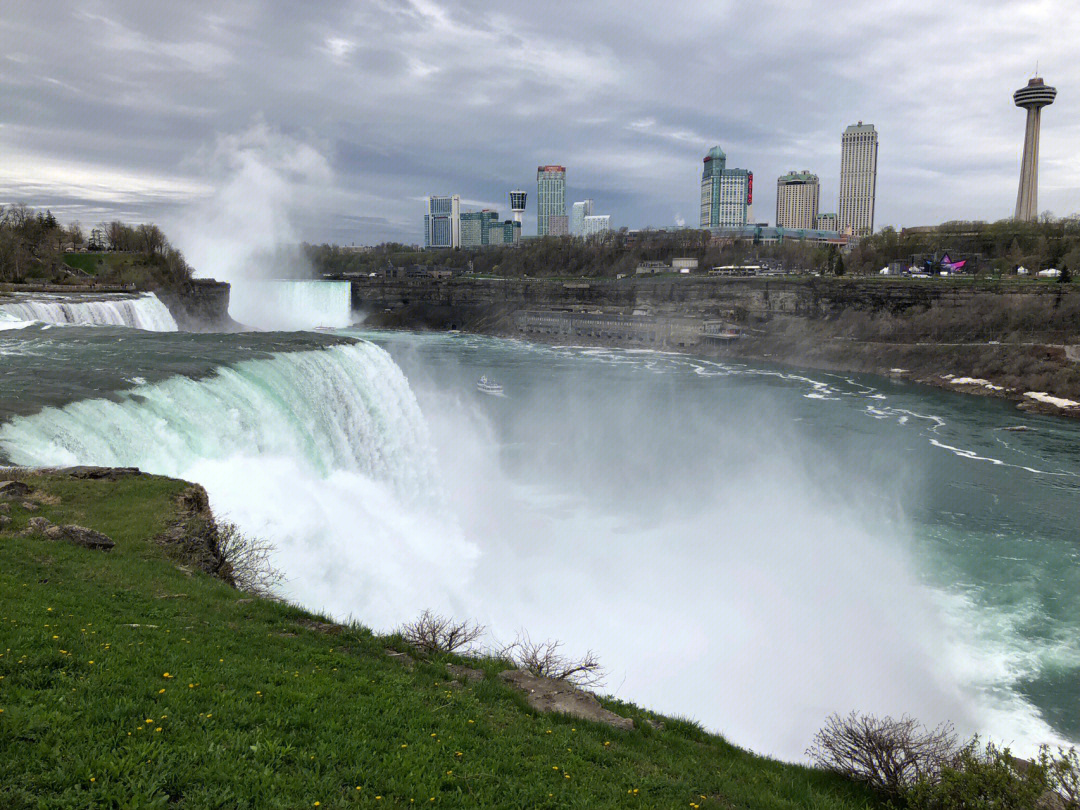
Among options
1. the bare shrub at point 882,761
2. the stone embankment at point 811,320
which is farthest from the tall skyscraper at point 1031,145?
the bare shrub at point 882,761

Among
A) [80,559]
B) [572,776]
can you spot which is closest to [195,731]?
[572,776]

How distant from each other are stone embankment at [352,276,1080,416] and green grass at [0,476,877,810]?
53.4 m

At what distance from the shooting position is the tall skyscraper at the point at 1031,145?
455 ft

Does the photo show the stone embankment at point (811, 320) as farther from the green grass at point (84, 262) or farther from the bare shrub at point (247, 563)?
the bare shrub at point (247, 563)

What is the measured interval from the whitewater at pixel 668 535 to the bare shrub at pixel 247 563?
2.73 feet

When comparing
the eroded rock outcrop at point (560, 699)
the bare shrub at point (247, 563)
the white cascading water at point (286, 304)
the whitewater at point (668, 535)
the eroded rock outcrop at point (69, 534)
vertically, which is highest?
the white cascading water at point (286, 304)

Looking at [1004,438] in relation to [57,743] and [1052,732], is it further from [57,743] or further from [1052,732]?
[57,743]

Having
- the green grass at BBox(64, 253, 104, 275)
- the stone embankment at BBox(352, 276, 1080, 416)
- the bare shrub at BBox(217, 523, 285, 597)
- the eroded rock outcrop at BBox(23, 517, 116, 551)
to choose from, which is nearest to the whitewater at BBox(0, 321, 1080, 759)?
the bare shrub at BBox(217, 523, 285, 597)

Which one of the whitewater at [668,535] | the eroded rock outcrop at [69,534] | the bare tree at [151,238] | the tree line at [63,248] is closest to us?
the eroded rock outcrop at [69,534]

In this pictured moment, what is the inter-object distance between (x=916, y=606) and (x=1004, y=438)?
26.3 metres

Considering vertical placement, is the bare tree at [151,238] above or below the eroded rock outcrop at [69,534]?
above

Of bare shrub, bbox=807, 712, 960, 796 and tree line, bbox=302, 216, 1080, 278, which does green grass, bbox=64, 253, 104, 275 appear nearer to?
bare shrub, bbox=807, 712, 960, 796

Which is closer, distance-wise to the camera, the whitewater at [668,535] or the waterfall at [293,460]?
the waterfall at [293,460]

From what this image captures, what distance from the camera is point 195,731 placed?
5809 mm
